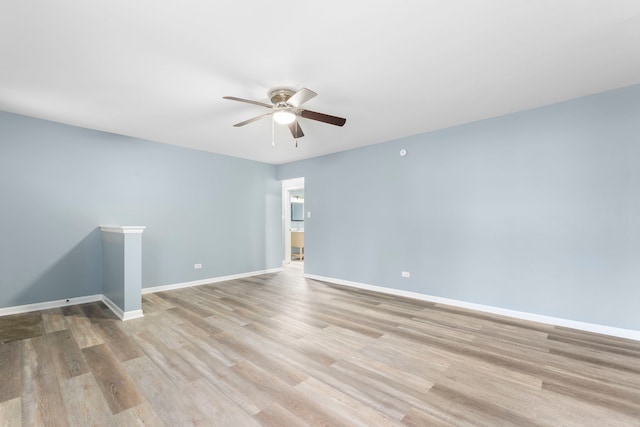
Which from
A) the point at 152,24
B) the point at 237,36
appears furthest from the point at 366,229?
the point at 152,24

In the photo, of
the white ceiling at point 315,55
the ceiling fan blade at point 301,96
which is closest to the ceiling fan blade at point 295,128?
the white ceiling at point 315,55

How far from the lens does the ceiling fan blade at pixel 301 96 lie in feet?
7.94

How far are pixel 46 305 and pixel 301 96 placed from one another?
451 cm

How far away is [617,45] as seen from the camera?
2.21m

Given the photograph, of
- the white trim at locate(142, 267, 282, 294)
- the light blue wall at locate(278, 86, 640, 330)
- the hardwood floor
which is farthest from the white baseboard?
the light blue wall at locate(278, 86, 640, 330)

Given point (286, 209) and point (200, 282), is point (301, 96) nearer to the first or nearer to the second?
point (200, 282)

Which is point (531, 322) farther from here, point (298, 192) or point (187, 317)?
point (298, 192)

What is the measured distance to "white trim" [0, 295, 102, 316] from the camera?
358 cm

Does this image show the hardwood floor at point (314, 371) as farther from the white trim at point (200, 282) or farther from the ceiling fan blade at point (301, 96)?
the ceiling fan blade at point (301, 96)

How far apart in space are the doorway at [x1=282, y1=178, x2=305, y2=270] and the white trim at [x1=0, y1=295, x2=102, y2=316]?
13.8ft

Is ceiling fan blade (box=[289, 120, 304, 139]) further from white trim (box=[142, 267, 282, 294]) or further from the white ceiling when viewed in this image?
white trim (box=[142, 267, 282, 294])

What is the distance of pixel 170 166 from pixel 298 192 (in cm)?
520

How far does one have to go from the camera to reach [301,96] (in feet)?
8.32

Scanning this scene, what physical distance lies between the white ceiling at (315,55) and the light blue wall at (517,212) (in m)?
Answer: 0.40
